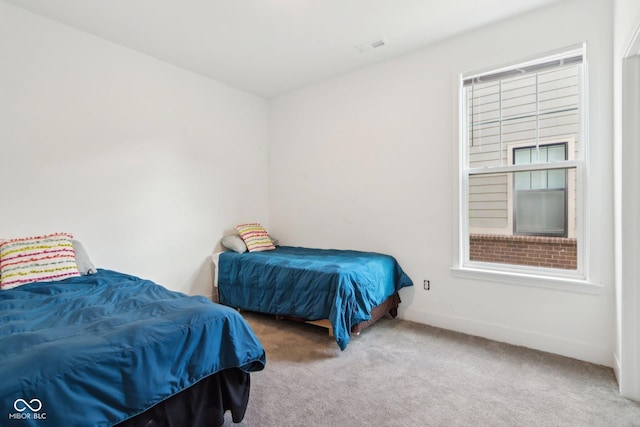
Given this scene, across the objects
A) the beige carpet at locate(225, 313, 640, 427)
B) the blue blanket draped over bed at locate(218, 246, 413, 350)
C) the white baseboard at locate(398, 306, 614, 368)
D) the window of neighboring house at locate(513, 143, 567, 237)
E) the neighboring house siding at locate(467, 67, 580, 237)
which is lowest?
the beige carpet at locate(225, 313, 640, 427)

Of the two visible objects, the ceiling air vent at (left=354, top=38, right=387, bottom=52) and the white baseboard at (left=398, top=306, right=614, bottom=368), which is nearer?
the white baseboard at (left=398, top=306, right=614, bottom=368)

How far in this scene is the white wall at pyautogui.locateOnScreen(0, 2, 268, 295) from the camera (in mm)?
2424

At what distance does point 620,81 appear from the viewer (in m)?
1.93

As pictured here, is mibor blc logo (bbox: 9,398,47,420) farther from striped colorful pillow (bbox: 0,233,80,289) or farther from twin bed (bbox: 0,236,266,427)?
striped colorful pillow (bbox: 0,233,80,289)

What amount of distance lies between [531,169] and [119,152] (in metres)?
3.63

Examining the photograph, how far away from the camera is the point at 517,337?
2605 mm

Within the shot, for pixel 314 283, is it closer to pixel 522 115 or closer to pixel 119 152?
pixel 119 152

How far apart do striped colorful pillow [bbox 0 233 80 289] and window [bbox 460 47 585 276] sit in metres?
3.22

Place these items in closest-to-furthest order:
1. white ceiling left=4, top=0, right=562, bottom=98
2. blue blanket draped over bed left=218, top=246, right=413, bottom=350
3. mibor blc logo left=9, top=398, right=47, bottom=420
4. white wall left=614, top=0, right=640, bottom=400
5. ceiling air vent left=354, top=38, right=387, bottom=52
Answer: mibor blc logo left=9, top=398, right=47, bottom=420 → white wall left=614, top=0, right=640, bottom=400 → white ceiling left=4, top=0, right=562, bottom=98 → blue blanket draped over bed left=218, top=246, right=413, bottom=350 → ceiling air vent left=354, top=38, right=387, bottom=52

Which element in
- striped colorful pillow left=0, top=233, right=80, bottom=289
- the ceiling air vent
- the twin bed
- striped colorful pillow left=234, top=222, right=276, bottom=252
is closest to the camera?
the twin bed

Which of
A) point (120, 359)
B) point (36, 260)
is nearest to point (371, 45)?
point (120, 359)

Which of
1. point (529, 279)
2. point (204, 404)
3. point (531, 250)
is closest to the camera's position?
point (204, 404)

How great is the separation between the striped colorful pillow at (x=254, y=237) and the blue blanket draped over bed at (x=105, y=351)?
1.81 m

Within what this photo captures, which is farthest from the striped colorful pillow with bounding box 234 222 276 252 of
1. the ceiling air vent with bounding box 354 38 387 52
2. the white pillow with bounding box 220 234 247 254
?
the ceiling air vent with bounding box 354 38 387 52
